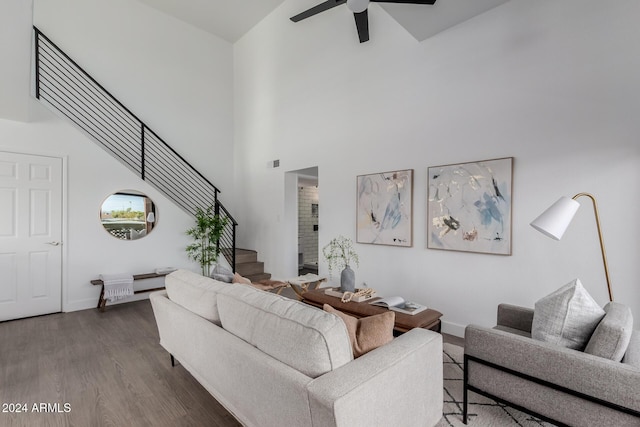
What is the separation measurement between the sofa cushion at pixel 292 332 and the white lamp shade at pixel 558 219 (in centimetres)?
148

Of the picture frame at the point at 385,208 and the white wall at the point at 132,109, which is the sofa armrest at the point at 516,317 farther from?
the white wall at the point at 132,109

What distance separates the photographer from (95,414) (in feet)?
6.91

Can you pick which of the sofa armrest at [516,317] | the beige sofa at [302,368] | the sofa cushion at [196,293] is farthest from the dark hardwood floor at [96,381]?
the sofa armrest at [516,317]

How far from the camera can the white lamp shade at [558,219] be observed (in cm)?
197

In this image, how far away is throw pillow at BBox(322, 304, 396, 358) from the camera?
157 centimetres

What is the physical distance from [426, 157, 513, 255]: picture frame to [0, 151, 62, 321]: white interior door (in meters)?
5.03

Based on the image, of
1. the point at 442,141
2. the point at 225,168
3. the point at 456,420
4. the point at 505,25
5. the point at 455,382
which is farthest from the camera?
the point at 225,168

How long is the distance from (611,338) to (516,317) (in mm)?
931

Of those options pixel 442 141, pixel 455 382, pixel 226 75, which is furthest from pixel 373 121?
pixel 226 75

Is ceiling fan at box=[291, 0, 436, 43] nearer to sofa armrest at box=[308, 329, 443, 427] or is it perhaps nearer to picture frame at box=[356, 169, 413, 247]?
picture frame at box=[356, 169, 413, 247]

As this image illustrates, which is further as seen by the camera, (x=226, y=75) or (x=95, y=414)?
(x=226, y=75)

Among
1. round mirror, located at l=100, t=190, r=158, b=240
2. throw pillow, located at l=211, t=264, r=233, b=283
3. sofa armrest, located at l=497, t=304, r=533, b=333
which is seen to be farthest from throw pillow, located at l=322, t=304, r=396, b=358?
round mirror, located at l=100, t=190, r=158, b=240

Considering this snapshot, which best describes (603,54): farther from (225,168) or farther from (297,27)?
(225,168)

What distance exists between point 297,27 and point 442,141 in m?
3.59
